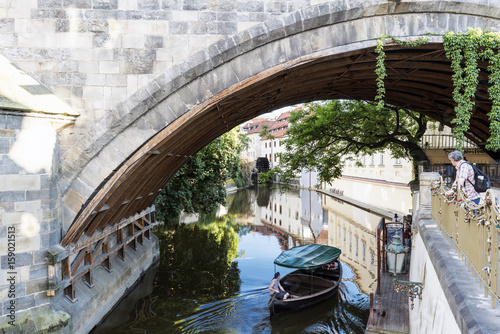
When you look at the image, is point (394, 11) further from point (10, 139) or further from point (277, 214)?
point (277, 214)

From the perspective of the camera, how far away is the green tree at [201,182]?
19.3 meters

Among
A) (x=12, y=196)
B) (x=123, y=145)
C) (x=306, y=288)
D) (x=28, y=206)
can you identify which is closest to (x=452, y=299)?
(x=123, y=145)

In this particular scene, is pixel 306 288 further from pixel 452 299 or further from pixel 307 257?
pixel 452 299

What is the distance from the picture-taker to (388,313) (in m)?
9.48

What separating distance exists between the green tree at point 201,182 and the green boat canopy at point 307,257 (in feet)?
25.0

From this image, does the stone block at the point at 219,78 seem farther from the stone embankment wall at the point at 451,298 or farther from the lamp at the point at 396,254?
the lamp at the point at 396,254

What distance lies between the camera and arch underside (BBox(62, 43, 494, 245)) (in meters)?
7.51

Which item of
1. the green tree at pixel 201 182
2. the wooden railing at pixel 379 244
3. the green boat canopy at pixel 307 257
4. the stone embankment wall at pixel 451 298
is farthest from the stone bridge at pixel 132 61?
the green tree at pixel 201 182

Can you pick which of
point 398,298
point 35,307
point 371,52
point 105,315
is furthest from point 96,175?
point 398,298

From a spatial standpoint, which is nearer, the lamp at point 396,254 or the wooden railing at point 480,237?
the wooden railing at point 480,237

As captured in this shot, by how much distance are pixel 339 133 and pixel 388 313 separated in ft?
30.6

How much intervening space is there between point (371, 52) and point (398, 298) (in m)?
6.61

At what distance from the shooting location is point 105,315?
1078cm

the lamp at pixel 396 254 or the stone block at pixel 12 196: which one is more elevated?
the stone block at pixel 12 196
